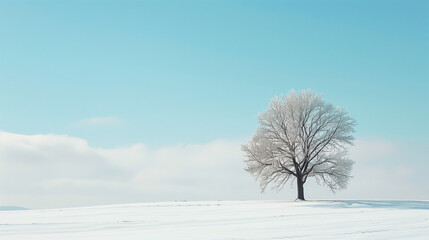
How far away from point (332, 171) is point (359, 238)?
2421 centimetres

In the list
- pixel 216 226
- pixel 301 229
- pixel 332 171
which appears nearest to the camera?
pixel 301 229

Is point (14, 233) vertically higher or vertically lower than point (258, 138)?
lower

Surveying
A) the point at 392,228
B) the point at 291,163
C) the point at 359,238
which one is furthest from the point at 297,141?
the point at 359,238

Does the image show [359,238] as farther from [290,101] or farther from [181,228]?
[290,101]

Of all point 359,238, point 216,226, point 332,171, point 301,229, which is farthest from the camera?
point 332,171

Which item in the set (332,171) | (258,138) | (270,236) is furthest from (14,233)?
(332,171)

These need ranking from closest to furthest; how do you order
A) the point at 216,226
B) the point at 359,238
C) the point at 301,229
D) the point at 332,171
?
the point at 359,238 → the point at 301,229 → the point at 216,226 → the point at 332,171

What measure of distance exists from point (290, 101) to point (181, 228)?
23.8 meters

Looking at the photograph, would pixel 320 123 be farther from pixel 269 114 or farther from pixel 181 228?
pixel 181 228

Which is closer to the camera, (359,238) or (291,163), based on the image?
(359,238)

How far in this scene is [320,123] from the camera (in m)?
35.0

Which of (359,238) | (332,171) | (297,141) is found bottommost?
(359,238)

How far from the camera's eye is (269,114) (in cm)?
3572

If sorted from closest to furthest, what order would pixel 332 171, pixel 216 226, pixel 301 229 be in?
pixel 301 229 → pixel 216 226 → pixel 332 171
